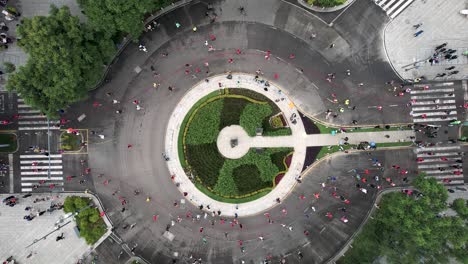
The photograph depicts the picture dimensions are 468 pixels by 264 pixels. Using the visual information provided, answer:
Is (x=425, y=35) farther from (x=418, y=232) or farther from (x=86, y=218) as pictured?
(x=86, y=218)

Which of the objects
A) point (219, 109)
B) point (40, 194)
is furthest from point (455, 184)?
point (40, 194)

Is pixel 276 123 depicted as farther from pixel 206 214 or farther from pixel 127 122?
pixel 127 122

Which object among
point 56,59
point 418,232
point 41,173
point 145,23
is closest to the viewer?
point 56,59

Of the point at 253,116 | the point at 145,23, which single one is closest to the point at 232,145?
the point at 253,116

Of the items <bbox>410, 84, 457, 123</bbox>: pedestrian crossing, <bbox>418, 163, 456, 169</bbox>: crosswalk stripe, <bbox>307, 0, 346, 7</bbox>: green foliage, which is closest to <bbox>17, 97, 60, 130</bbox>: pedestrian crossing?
<bbox>307, 0, 346, 7</bbox>: green foliage

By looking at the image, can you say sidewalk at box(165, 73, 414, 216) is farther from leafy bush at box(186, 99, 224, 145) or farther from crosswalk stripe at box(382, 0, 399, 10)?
crosswalk stripe at box(382, 0, 399, 10)

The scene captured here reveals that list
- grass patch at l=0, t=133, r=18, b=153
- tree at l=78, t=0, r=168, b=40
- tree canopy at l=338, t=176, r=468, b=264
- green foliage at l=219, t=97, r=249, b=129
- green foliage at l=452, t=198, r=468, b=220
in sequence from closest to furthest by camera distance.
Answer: tree canopy at l=338, t=176, r=468, b=264, tree at l=78, t=0, r=168, b=40, green foliage at l=452, t=198, r=468, b=220, green foliage at l=219, t=97, r=249, b=129, grass patch at l=0, t=133, r=18, b=153

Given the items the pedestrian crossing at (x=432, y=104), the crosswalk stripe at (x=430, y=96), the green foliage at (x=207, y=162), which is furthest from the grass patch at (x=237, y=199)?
the crosswalk stripe at (x=430, y=96)
